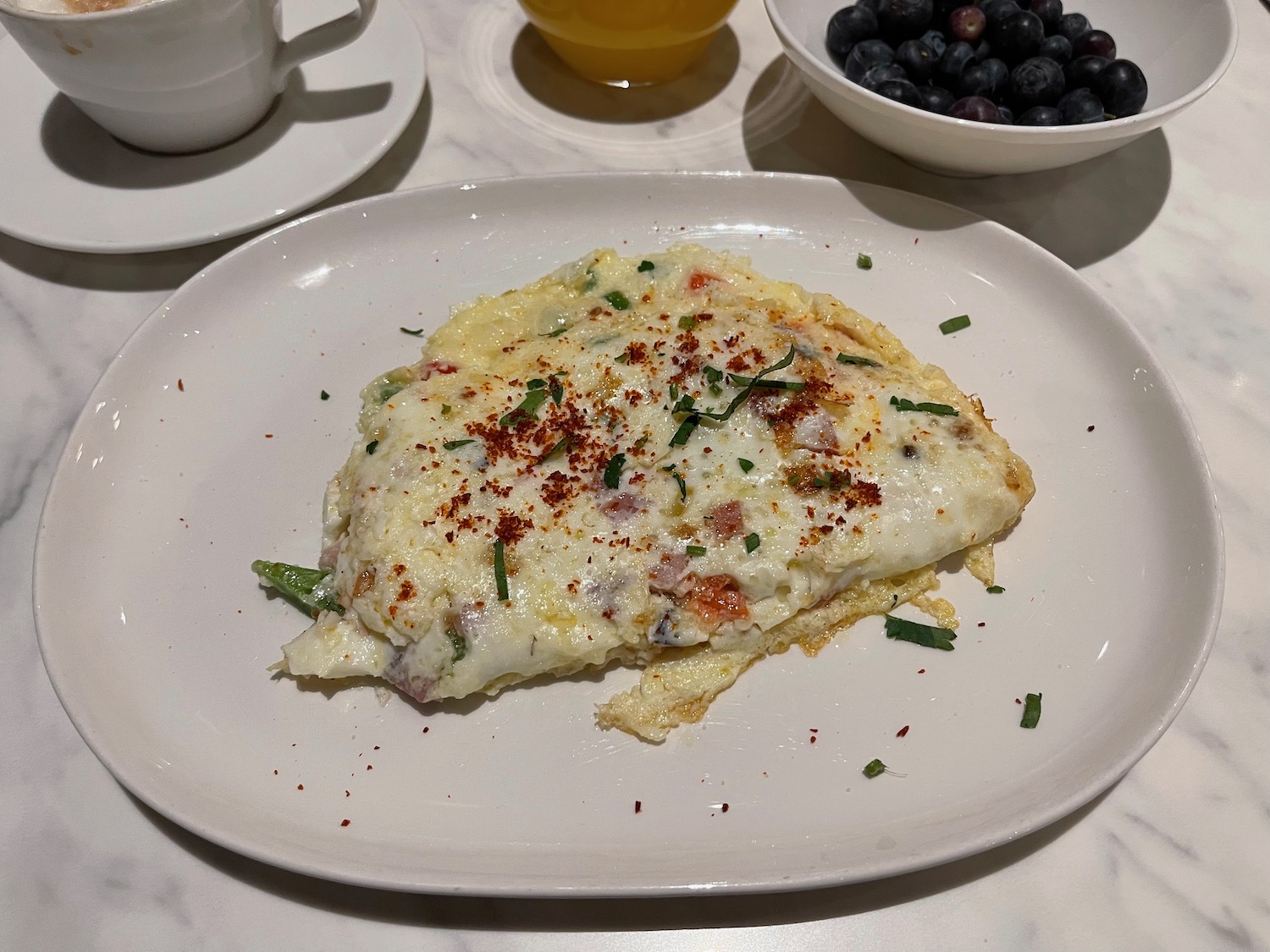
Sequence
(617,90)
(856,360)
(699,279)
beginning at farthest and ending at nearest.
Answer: (617,90), (699,279), (856,360)

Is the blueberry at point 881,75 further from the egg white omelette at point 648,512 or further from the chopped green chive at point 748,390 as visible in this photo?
the chopped green chive at point 748,390

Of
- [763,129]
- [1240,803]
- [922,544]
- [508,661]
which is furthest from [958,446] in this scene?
[763,129]

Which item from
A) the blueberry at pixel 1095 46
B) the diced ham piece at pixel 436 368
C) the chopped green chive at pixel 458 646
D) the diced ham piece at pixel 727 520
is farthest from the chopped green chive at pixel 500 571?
the blueberry at pixel 1095 46

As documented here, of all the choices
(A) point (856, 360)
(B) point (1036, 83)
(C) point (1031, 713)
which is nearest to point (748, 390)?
(A) point (856, 360)

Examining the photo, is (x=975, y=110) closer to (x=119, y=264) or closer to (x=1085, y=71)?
(x=1085, y=71)

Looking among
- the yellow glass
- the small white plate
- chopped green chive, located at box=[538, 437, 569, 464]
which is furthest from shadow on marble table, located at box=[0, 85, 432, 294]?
chopped green chive, located at box=[538, 437, 569, 464]

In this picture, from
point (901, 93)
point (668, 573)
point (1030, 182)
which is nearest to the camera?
point (668, 573)

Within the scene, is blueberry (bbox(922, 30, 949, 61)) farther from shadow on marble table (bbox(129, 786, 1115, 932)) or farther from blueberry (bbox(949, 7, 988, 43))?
shadow on marble table (bbox(129, 786, 1115, 932))

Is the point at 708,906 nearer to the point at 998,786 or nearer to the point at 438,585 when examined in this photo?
the point at 998,786
